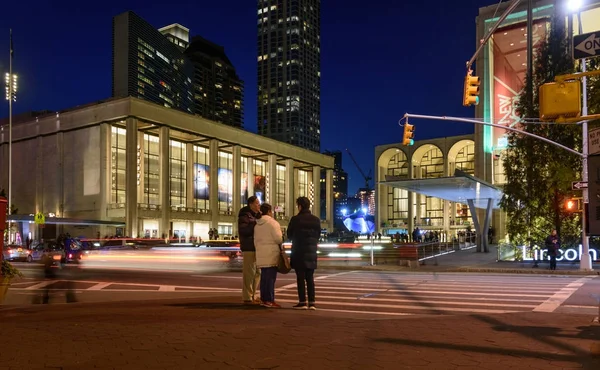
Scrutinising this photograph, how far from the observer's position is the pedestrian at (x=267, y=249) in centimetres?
939

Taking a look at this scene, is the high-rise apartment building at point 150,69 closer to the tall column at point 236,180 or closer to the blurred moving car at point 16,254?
the tall column at point 236,180

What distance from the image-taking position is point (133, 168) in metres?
60.5

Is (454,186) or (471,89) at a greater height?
(471,89)

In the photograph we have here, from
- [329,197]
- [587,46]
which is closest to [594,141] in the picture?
[587,46]

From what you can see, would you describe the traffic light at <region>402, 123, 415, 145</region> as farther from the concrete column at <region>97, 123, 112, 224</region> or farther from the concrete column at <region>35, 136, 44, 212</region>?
the concrete column at <region>35, 136, 44, 212</region>

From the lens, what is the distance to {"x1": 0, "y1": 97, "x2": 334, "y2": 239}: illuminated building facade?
6122 cm

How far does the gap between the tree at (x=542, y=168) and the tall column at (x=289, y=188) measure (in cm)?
5723

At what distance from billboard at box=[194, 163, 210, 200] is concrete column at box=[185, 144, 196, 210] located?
2.29 ft

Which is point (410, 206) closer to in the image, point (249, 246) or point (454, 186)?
point (454, 186)

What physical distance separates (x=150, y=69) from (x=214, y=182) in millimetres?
114385

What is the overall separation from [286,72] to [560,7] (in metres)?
168

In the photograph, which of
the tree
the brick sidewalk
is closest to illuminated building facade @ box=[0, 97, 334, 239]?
the tree

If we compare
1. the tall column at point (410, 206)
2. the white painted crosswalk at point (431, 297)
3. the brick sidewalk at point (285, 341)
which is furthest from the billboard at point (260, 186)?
the brick sidewalk at point (285, 341)

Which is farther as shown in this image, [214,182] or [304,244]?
[214,182]
